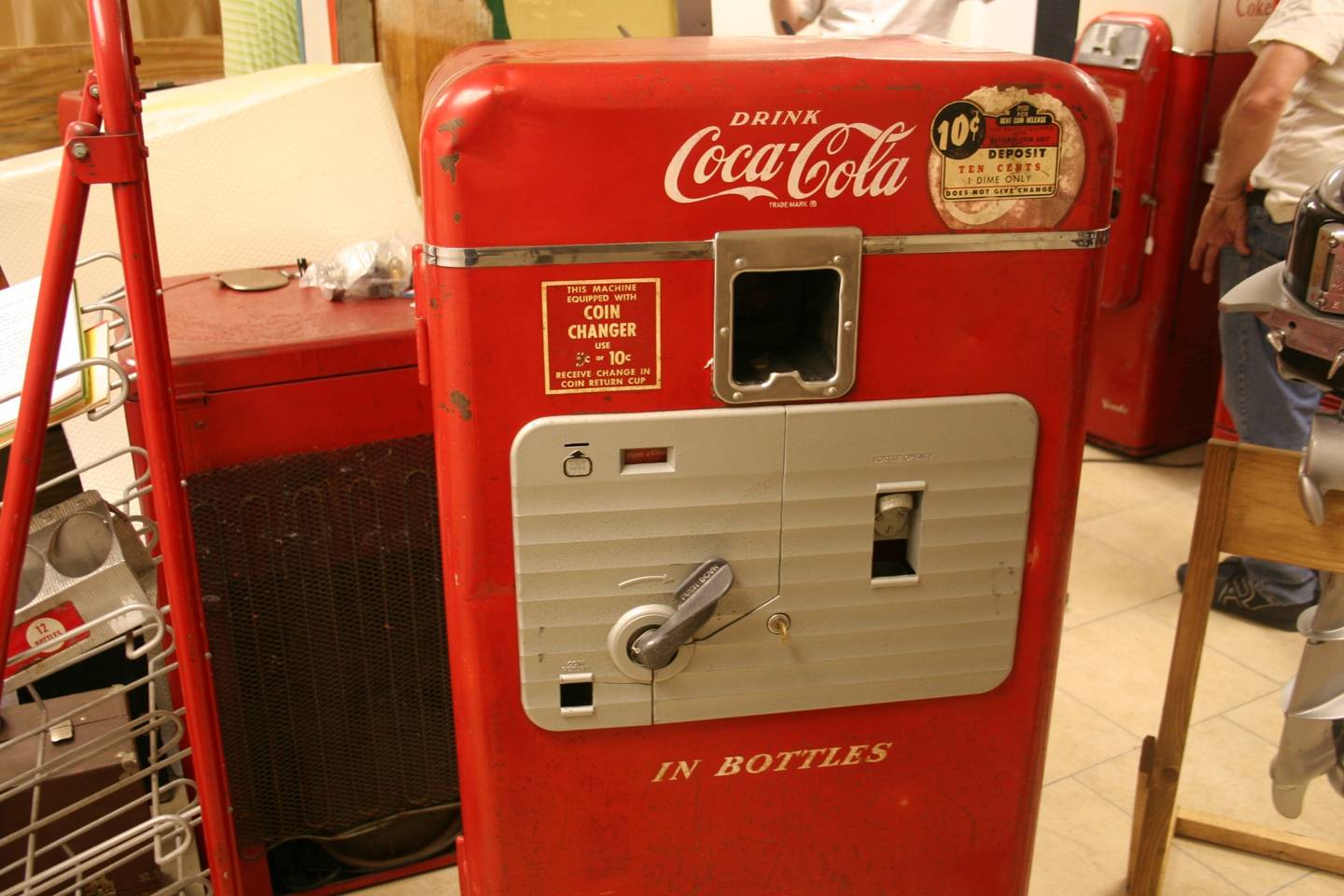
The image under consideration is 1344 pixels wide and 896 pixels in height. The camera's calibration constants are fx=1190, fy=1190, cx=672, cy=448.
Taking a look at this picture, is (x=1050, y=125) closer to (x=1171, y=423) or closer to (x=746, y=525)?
(x=746, y=525)

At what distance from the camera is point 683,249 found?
1326 millimetres

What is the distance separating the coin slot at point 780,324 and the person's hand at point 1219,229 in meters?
2.10

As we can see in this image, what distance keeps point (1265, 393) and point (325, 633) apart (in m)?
2.40

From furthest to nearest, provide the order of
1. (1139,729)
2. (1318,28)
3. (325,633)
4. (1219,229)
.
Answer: (1219,229) → (1318,28) → (1139,729) → (325,633)

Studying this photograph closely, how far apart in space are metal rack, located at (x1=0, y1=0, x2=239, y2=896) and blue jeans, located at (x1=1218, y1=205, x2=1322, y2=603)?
2.56 meters

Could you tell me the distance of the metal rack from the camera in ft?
4.60

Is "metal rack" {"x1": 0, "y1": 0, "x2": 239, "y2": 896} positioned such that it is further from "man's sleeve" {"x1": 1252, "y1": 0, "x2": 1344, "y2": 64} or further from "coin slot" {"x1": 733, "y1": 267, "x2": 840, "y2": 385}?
"man's sleeve" {"x1": 1252, "y1": 0, "x2": 1344, "y2": 64}

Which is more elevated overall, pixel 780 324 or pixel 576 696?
pixel 780 324

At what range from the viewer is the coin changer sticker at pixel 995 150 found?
1.33 meters

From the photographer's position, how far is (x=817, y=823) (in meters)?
1.62

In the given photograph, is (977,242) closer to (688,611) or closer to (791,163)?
(791,163)

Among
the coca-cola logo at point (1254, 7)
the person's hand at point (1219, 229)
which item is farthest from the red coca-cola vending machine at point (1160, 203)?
the person's hand at point (1219, 229)

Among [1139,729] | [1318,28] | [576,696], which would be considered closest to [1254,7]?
[1318,28]

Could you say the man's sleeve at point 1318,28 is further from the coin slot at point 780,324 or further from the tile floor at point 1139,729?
the coin slot at point 780,324
